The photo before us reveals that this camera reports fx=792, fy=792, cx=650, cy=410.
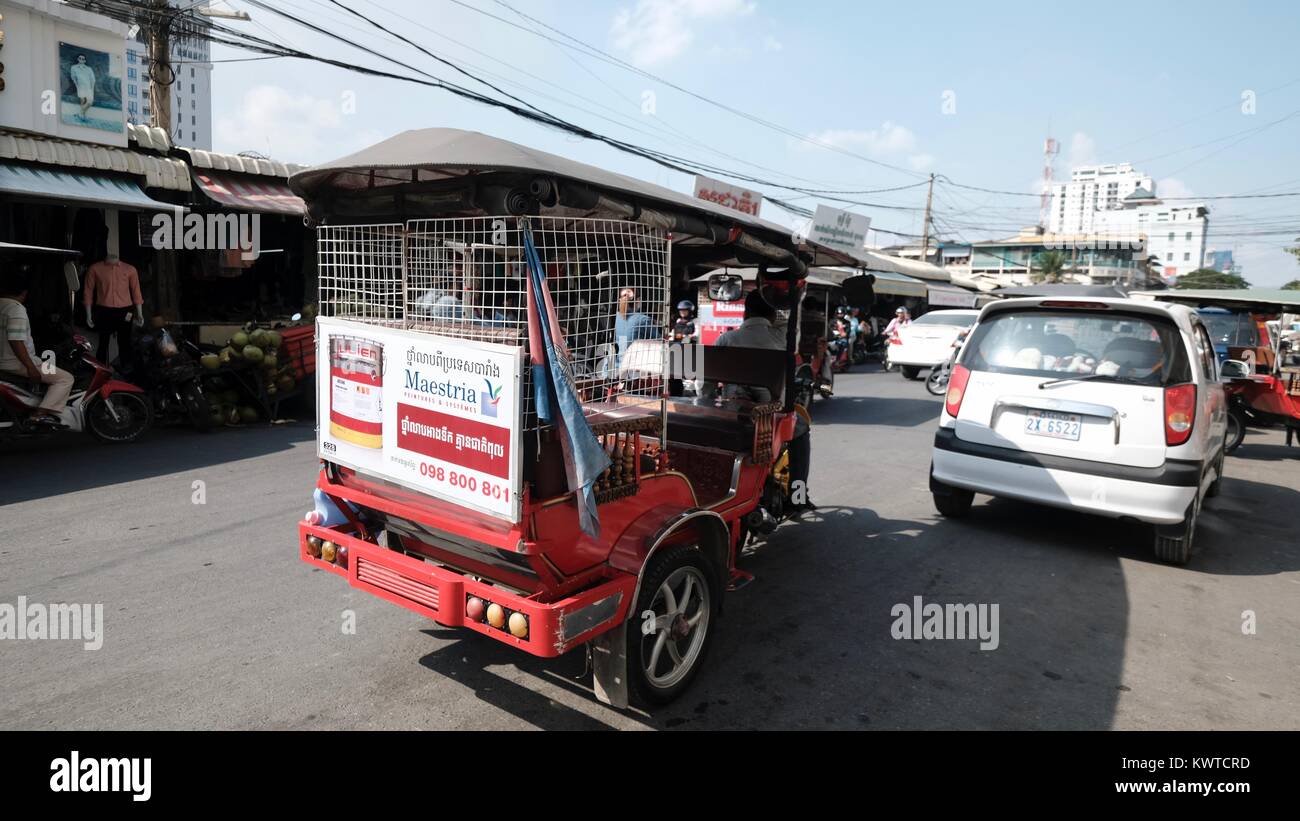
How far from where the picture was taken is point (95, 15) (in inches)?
410

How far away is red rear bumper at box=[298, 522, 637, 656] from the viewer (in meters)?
2.77

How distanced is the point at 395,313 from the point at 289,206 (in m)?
9.88

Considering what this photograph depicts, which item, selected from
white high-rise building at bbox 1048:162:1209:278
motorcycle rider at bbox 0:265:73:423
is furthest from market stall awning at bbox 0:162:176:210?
white high-rise building at bbox 1048:162:1209:278

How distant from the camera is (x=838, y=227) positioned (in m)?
24.8

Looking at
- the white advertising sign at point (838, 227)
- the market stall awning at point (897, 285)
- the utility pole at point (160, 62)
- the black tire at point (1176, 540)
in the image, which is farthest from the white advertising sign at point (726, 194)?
the black tire at point (1176, 540)

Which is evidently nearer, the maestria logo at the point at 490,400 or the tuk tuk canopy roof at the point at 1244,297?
the maestria logo at the point at 490,400

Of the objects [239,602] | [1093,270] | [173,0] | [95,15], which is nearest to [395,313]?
[239,602]

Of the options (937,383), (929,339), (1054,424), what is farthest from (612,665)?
(929,339)

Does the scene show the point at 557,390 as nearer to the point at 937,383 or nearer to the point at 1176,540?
the point at 1176,540

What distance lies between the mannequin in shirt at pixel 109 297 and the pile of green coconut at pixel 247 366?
1534mm

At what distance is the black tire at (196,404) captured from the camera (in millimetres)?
9234

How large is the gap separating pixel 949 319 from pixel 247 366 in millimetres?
14331

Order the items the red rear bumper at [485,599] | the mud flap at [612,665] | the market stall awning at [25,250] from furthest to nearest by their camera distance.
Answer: the market stall awning at [25,250]
the mud flap at [612,665]
the red rear bumper at [485,599]

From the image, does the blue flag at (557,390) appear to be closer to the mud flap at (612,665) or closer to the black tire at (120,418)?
the mud flap at (612,665)
